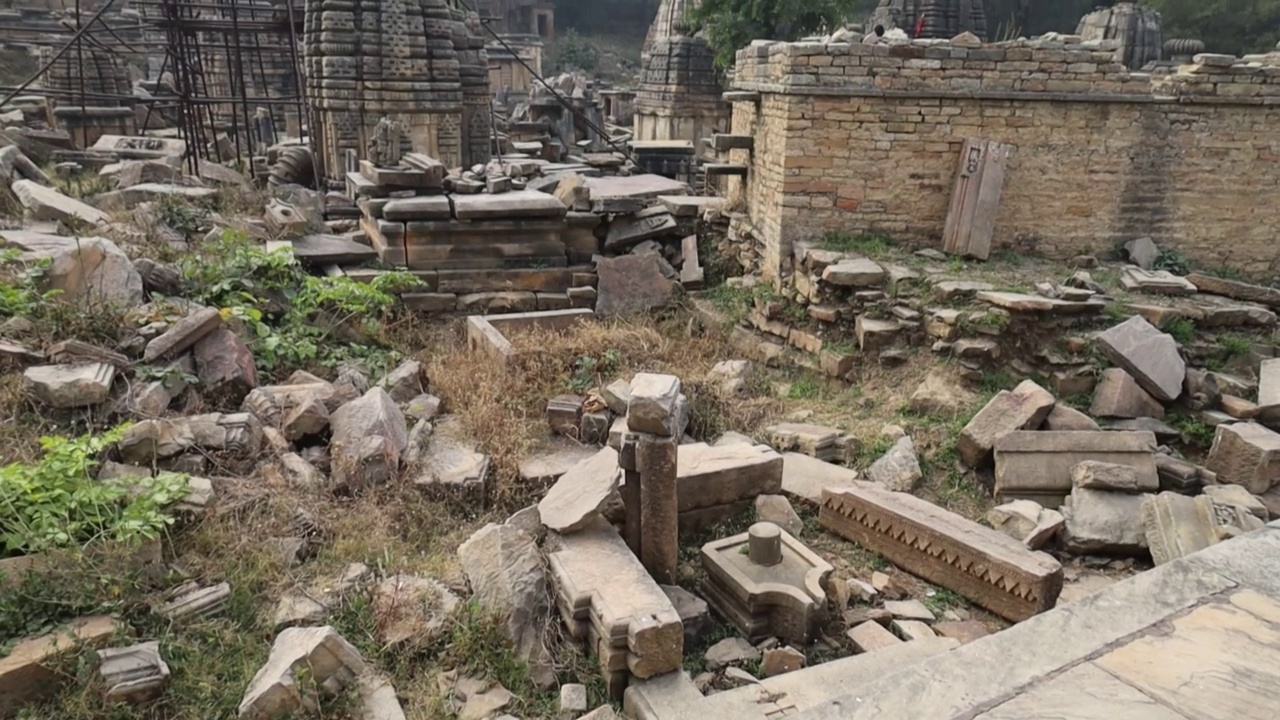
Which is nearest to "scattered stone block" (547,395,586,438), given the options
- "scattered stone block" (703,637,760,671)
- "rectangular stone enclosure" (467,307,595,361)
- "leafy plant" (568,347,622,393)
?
"leafy plant" (568,347,622,393)

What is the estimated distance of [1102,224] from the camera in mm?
7789

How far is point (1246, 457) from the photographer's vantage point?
16.8ft

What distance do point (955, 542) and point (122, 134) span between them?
17.9 meters

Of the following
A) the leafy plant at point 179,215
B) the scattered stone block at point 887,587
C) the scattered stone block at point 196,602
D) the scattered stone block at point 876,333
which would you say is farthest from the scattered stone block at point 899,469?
the leafy plant at point 179,215

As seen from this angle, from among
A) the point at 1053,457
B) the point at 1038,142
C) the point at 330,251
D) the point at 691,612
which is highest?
the point at 1038,142

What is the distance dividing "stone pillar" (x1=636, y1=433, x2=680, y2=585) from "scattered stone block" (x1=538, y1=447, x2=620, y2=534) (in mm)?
226

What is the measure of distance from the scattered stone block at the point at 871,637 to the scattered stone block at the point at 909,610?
18 cm

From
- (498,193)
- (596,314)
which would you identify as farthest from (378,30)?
(596,314)

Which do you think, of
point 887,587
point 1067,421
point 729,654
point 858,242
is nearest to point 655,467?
point 729,654

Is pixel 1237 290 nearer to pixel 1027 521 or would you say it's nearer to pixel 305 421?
pixel 1027 521

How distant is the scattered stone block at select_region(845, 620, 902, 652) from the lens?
12.4 feet

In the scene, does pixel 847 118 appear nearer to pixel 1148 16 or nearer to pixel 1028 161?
pixel 1028 161

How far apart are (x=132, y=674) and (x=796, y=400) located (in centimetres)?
492

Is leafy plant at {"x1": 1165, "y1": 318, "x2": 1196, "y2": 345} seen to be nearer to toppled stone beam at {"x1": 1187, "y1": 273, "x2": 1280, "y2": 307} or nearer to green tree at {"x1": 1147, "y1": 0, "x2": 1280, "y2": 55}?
toppled stone beam at {"x1": 1187, "y1": 273, "x2": 1280, "y2": 307}
